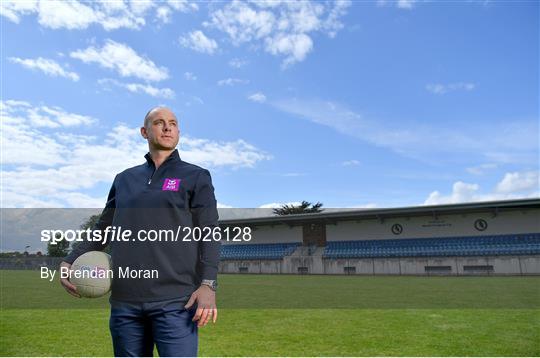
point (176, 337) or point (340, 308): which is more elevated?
point (176, 337)

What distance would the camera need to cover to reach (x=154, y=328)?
2.36m

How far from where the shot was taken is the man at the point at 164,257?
2.35m

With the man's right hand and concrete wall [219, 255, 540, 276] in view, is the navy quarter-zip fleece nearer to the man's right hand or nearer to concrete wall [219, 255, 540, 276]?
the man's right hand

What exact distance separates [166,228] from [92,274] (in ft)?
2.31

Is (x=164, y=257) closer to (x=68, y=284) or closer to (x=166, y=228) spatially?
(x=166, y=228)

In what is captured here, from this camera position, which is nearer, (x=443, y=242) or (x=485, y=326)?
(x=485, y=326)

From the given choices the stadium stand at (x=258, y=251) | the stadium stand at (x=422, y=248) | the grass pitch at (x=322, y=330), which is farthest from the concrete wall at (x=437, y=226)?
the grass pitch at (x=322, y=330)

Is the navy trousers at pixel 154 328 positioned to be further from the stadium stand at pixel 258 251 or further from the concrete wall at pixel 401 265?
the stadium stand at pixel 258 251

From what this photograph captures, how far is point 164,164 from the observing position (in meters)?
2.67

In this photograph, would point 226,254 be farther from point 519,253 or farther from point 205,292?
point 205,292

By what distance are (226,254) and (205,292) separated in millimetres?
41582

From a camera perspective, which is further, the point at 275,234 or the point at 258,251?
the point at 275,234

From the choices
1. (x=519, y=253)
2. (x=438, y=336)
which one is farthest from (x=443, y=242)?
(x=438, y=336)

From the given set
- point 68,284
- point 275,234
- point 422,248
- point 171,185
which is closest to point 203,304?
point 171,185
